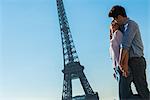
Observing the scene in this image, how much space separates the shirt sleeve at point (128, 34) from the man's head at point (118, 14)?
0.39ft

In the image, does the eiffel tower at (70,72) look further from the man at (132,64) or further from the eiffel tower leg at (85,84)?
the man at (132,64)

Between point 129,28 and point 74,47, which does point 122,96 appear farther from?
point 74,47

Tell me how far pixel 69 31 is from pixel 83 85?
12.0m

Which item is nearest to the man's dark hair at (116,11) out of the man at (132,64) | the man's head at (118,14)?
the man's head at (118,14)

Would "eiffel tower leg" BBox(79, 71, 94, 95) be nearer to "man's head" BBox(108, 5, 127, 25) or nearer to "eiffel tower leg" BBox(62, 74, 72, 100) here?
"eiffel tower leg" BBox(62, 74, 72, 100)

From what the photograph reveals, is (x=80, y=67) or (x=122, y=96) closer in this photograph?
(x=122, y=96)

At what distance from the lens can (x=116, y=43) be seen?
4.20m

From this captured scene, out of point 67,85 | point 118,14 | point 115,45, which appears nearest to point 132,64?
point 115,45

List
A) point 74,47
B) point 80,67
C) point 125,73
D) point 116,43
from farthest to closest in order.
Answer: point 74,47
point 80,67
point 116,43
point 125,73

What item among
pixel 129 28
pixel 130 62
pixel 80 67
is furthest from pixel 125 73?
pixel 80 67

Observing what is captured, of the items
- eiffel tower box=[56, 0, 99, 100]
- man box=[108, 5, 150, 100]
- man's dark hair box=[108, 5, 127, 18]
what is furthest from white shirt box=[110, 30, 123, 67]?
eiffel tower box=[56, 0, 99, 100]

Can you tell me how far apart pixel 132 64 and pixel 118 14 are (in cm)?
59

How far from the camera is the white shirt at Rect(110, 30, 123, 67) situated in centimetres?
417

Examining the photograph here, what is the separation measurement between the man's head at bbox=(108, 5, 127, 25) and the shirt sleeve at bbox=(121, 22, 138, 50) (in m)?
0.12
